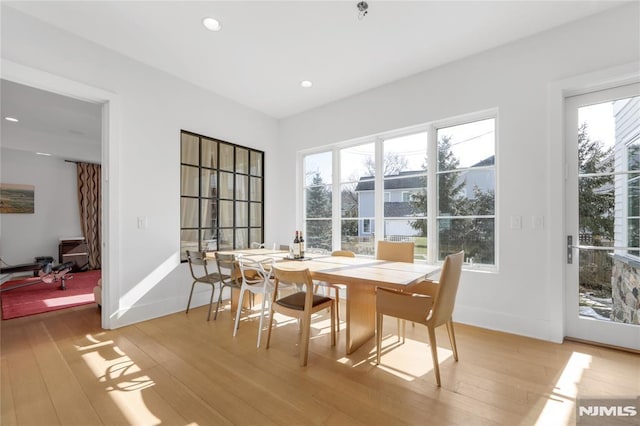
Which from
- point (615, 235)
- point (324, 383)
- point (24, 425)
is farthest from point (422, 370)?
point (24, 425)

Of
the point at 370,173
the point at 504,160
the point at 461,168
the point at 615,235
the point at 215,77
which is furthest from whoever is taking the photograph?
the point at 370,173

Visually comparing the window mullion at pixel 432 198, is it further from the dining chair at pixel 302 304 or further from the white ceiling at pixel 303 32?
the dining chair at pixel 302 304

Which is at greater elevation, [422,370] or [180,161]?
[180,161]

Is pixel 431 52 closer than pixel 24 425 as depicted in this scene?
No

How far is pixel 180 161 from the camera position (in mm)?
3676

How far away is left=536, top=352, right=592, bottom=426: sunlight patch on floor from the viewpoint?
1591mm

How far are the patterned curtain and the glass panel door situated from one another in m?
8.86

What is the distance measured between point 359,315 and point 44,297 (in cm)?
484

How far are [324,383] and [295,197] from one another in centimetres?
328

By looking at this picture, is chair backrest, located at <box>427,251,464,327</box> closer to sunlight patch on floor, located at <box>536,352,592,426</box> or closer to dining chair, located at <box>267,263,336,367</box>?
sunlight patch on floor, located at <box>536,352,592,426</box>

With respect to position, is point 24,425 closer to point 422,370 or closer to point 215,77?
point 422,370

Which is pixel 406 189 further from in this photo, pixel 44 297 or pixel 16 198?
pixel 16 198

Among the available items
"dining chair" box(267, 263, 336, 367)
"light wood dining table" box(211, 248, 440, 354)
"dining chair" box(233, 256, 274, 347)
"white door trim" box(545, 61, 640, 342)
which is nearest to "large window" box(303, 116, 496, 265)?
"white door trim" box(545, 61, 640, 342)

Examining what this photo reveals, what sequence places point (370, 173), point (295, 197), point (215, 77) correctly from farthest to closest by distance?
point (295, 197) → point (370, 173) → point (215, 77)
